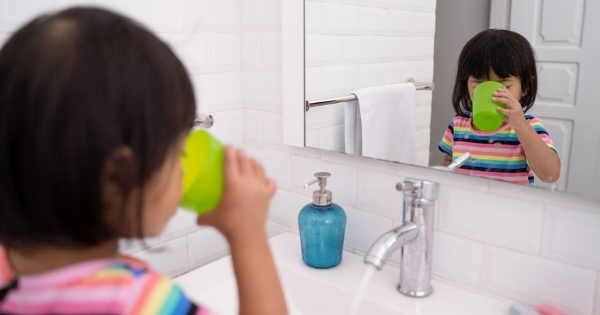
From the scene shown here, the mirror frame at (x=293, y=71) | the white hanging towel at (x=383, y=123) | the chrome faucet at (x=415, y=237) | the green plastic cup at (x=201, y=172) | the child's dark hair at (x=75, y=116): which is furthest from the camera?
the mirror frame at (x=293, y=71)

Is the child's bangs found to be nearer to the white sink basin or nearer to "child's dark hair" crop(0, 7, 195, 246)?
the white sink basin

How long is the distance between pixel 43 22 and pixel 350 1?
63 centimetres

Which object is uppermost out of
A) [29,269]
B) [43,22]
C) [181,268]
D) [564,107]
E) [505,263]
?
[43,22]

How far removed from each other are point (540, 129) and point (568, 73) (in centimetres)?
9

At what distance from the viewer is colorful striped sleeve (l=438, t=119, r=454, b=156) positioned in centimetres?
87

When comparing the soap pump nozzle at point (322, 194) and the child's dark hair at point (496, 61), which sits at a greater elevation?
the child's dark hair at point (496, 61)

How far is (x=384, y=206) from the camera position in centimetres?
98

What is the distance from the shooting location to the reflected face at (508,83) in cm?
79

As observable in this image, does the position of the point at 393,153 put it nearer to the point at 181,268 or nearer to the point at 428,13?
the point at 428,13

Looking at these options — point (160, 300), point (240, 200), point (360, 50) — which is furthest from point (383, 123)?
point (160, 300)

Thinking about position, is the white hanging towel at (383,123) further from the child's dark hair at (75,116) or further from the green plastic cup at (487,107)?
the child's dark hair at (75,116)

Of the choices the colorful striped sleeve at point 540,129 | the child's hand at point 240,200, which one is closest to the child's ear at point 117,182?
the child's hand at point 240,200

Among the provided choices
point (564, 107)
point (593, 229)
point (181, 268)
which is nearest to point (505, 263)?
point (593, 229)

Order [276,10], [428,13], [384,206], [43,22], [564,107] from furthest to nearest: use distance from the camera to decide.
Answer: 1. [276,10]
2. [384,206]
3. [428,13]
4. [564,107]
5. [43,22]
